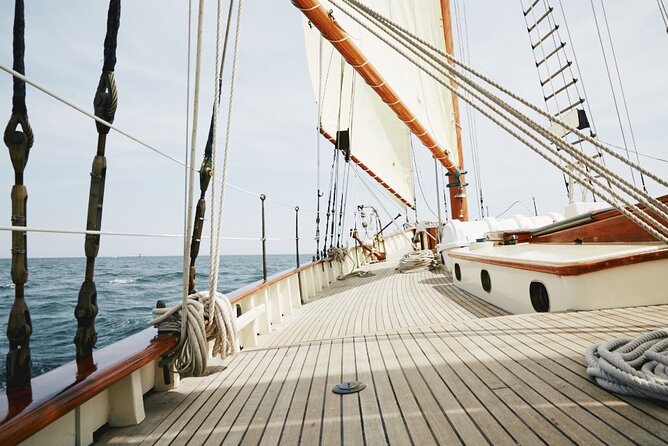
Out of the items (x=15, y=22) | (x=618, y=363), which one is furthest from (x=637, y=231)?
(x=15, y=22)

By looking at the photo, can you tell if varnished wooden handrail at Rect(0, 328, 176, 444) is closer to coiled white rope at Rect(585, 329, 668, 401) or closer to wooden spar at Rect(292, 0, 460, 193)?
coiled white rope at Rect(585, 329, 668, 401)

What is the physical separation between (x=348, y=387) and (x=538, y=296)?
6.71 ft

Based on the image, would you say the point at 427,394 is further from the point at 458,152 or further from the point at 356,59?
the point at 458,152

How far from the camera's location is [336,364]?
2043 millimetres

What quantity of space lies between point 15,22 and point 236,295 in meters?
2.10

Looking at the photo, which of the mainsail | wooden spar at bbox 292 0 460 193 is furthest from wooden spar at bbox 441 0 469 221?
wooden spar at bbox 292 0 460 193

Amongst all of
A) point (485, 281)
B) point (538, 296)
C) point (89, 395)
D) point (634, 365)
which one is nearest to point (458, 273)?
point (485, 281)

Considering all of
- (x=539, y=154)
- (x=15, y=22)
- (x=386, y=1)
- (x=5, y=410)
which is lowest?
(x=5, y=410)

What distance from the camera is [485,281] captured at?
13.2 feet

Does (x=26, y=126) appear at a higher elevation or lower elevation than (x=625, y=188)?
higher

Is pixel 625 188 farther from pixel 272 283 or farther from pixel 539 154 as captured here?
pixel 272 283

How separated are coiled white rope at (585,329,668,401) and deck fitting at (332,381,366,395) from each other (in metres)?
0.92

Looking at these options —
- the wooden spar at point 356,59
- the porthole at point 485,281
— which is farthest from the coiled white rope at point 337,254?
the porthole at point 485,281

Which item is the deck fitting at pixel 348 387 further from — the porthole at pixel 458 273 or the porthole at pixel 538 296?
the porthole at pixel 458 273
